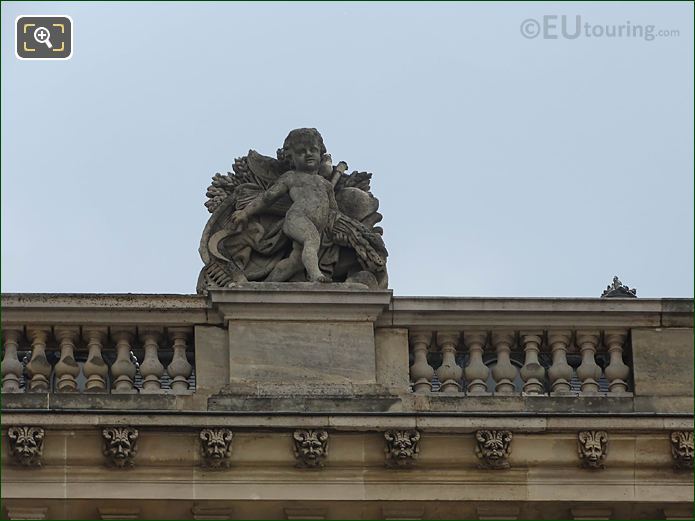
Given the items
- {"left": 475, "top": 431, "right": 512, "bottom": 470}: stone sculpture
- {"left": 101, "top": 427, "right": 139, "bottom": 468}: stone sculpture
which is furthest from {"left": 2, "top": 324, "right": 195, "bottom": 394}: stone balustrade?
{"left": 475, "top": 431, "right": 512, "bottom": 470}: stone sculpture

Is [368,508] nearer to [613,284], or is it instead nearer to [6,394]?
[6,394]

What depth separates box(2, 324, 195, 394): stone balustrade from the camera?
23.5m

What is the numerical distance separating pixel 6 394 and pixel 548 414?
452cm

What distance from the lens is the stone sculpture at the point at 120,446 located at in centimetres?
2264

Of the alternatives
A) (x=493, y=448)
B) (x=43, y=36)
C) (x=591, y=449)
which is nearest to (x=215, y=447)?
(x=493, y=448)

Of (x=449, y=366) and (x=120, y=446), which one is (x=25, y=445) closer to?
(x=120, y=446)

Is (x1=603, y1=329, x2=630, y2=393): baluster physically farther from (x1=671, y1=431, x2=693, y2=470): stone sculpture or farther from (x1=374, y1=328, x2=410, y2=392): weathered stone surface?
(x1=374, y1=328, x2=410, y2=392): weathered stone surface

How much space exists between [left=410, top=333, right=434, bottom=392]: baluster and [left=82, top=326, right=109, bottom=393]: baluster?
2642 mm

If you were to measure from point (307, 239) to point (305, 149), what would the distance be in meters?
1.09

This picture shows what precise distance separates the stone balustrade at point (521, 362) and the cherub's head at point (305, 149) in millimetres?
2090

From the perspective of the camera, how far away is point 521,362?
79.3 feet

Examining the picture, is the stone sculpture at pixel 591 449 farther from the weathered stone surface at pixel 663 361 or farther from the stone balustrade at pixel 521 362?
the weathered stone surface at pixel 663 361

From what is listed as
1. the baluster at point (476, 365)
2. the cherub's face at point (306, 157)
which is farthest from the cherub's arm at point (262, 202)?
the baluster at point (476, 365)

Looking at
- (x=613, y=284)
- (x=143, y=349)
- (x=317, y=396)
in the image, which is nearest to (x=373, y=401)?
(x=317, y=396)
